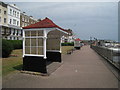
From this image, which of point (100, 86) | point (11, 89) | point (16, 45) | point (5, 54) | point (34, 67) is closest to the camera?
point (11, 89)

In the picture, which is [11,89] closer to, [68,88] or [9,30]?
[68,88]

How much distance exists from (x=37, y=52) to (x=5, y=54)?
7.39 m

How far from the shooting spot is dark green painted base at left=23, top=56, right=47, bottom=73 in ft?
24.0

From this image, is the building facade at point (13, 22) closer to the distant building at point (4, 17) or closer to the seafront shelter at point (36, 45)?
the distant building at point (4, 17)

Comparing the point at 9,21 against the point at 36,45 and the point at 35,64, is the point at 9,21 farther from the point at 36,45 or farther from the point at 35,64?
the point at 35,64

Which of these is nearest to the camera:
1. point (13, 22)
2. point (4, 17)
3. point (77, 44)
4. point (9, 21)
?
point (77, 44)

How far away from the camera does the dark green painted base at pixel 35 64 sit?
24.0 ft

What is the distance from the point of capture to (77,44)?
3672 cm

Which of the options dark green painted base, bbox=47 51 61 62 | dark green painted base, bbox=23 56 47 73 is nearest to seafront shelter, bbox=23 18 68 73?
dark green painted base, bbox=23 56 47 73

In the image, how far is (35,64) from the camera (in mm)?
7492

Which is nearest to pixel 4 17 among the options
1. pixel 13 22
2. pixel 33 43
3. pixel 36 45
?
pixel 13 22

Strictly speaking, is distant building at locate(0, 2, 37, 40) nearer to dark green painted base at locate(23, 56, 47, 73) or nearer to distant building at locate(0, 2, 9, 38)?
distant building at locate(0, 2, 9, 38)

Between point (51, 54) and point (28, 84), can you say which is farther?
point (51, 54)

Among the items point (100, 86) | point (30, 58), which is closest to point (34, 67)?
point (30, 58)
